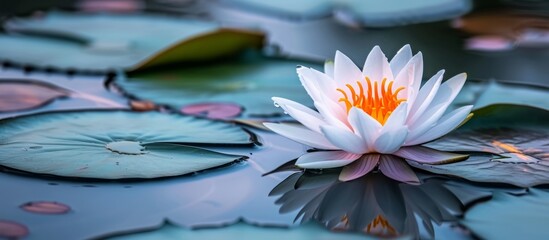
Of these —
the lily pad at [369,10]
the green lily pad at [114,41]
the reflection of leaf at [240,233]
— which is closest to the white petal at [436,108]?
the reflection of leaf at [240,233]

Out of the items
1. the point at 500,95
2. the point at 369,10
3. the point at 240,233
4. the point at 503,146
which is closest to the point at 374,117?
the point at 503,146

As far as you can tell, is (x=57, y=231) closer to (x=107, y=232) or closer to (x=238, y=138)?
(x=107, y=232)

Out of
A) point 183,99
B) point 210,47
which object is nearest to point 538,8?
point 210,47

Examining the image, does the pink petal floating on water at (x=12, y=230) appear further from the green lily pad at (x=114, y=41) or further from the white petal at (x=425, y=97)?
the green lily pad at (x=114, y=41)

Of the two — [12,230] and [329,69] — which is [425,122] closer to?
[329,69]

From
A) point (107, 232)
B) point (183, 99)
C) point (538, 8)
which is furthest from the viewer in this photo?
point (538, 8)

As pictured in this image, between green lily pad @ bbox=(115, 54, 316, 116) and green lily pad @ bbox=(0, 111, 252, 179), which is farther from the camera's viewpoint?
green lily pad @ bbox=(115, 54, 316, 116)

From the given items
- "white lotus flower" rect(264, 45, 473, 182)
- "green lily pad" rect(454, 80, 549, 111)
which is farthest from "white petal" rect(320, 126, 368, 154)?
"green lily pad" rect(454, 80, 549, 111)

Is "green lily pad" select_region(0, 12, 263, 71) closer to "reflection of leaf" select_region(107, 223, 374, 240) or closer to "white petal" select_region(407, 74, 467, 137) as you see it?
"white petal" select_region(407, 74, 467, 137)
